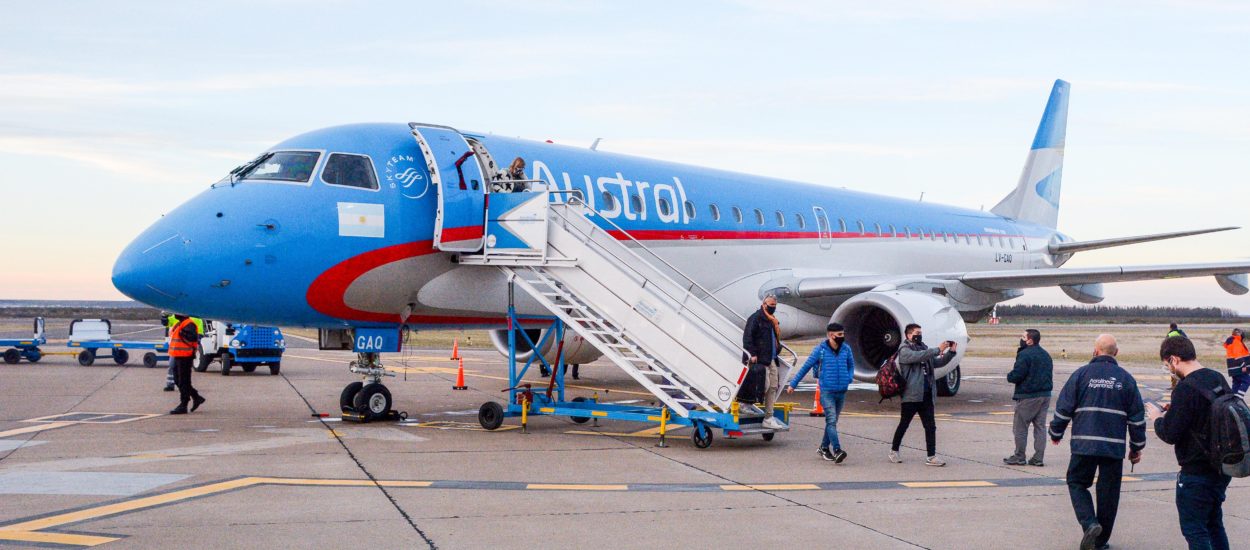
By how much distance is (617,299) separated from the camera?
1280cm

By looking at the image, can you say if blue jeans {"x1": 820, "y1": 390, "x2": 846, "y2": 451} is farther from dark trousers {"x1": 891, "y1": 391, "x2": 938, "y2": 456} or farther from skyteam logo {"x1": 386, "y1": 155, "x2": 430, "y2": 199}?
skyteam logo {"x1": 386, "y1": 155, "x2": 430, "y2": 199}

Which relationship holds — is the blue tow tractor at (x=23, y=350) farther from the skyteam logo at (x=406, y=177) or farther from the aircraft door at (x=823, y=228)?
the aircraft door at (x=823, y=228)

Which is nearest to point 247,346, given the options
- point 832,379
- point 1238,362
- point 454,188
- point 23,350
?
point 23,350

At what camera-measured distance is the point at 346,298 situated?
12.8m

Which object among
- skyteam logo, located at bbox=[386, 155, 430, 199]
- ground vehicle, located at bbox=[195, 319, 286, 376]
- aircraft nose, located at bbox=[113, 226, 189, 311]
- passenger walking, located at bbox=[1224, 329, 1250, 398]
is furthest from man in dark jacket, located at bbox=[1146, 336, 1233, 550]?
ground vehicle, located at bbox=[195, 319, 286, 376]

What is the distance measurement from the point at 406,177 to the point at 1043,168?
20.7 meters

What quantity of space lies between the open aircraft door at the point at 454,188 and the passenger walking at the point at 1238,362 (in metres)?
14.8

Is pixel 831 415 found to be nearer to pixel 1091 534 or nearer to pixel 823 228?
pixel 1091 534

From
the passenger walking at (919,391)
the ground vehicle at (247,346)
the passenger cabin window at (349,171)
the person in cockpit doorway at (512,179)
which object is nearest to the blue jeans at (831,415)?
the passenger walking at (919,391)

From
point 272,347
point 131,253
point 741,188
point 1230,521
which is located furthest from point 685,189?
point 272,347

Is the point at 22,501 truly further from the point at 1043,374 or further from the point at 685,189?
the point at 685,189

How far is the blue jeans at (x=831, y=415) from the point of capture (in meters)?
11.1

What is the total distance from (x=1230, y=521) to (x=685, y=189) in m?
10.0

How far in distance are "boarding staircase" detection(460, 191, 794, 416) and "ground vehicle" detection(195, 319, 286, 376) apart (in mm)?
12755
